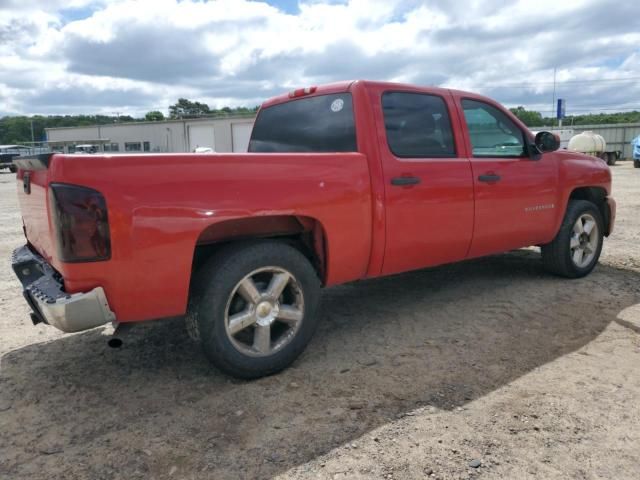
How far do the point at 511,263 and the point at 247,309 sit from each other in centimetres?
412

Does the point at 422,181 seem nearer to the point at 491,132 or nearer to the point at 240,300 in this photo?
the point at 491,132

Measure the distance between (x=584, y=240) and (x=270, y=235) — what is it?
378cm

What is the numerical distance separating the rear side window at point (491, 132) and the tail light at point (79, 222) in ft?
10.1

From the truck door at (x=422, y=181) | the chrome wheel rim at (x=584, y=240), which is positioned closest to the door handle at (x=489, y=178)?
the truck door at (x=422, y=181)

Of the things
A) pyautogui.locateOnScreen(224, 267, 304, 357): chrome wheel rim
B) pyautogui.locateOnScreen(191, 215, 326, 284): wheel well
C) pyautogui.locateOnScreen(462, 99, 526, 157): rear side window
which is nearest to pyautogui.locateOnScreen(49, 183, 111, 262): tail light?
pyautogui.locateOnScreen(191, 215, 326, 284): wheel well

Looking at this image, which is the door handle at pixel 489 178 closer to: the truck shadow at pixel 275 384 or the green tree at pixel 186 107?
the truck shadow at pixel 275 384

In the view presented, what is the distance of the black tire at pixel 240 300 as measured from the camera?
3143 mm

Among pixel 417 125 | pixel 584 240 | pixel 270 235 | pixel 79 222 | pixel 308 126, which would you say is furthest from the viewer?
pixel 584 240

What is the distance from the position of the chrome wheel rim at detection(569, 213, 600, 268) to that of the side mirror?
3.09 ft

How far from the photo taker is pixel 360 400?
3154 mm

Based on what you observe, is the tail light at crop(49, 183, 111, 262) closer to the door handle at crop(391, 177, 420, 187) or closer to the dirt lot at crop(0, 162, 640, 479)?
the dirt lot at crop(0, 162, 640, 479)

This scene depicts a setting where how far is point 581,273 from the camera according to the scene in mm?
5633

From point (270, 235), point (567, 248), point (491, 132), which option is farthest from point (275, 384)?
point (567, 248)

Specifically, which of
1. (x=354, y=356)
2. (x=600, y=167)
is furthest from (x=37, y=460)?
(x=600, y=167)
